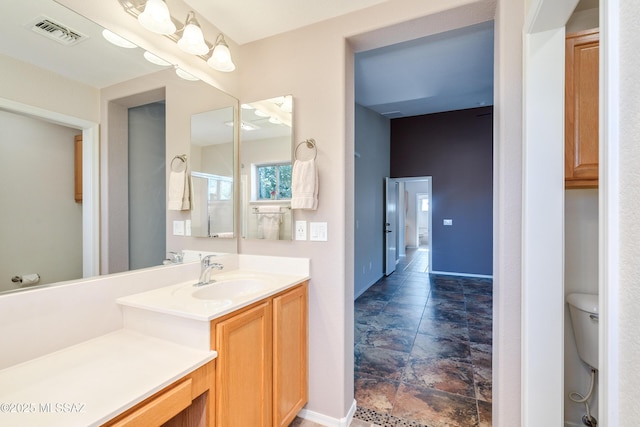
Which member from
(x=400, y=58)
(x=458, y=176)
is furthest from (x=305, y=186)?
(x=458, y=176)

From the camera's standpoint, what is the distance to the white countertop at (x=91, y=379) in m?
0.74

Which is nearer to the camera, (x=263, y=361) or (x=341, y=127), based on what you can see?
(x=263, y=361)

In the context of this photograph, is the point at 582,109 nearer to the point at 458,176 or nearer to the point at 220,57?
the point at 220,57

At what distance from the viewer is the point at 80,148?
122 centimetres

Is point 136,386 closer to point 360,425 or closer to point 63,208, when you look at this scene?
point 63,208

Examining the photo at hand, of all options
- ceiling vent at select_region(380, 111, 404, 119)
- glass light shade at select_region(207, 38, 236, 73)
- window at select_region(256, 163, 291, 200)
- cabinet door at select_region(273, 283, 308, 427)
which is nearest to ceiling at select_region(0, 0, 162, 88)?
glass light shade at select_region(207, 38, 236, 73)

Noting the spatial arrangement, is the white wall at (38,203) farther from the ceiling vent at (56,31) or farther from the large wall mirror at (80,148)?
the ceiling vent at (56,31)

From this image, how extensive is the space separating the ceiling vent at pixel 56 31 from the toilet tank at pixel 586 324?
2831 millimetres

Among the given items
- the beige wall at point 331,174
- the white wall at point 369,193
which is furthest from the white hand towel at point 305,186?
the white wall at point 369,193

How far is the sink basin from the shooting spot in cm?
157

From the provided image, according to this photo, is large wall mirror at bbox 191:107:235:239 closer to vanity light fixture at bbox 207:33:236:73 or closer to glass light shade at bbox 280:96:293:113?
vanity light fixture at bbox 207:33:236:73

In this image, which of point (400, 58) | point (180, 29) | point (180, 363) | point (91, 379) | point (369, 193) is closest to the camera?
point (91, 379)

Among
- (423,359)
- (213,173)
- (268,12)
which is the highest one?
(268,12)

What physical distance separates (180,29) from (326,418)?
8.22ft
